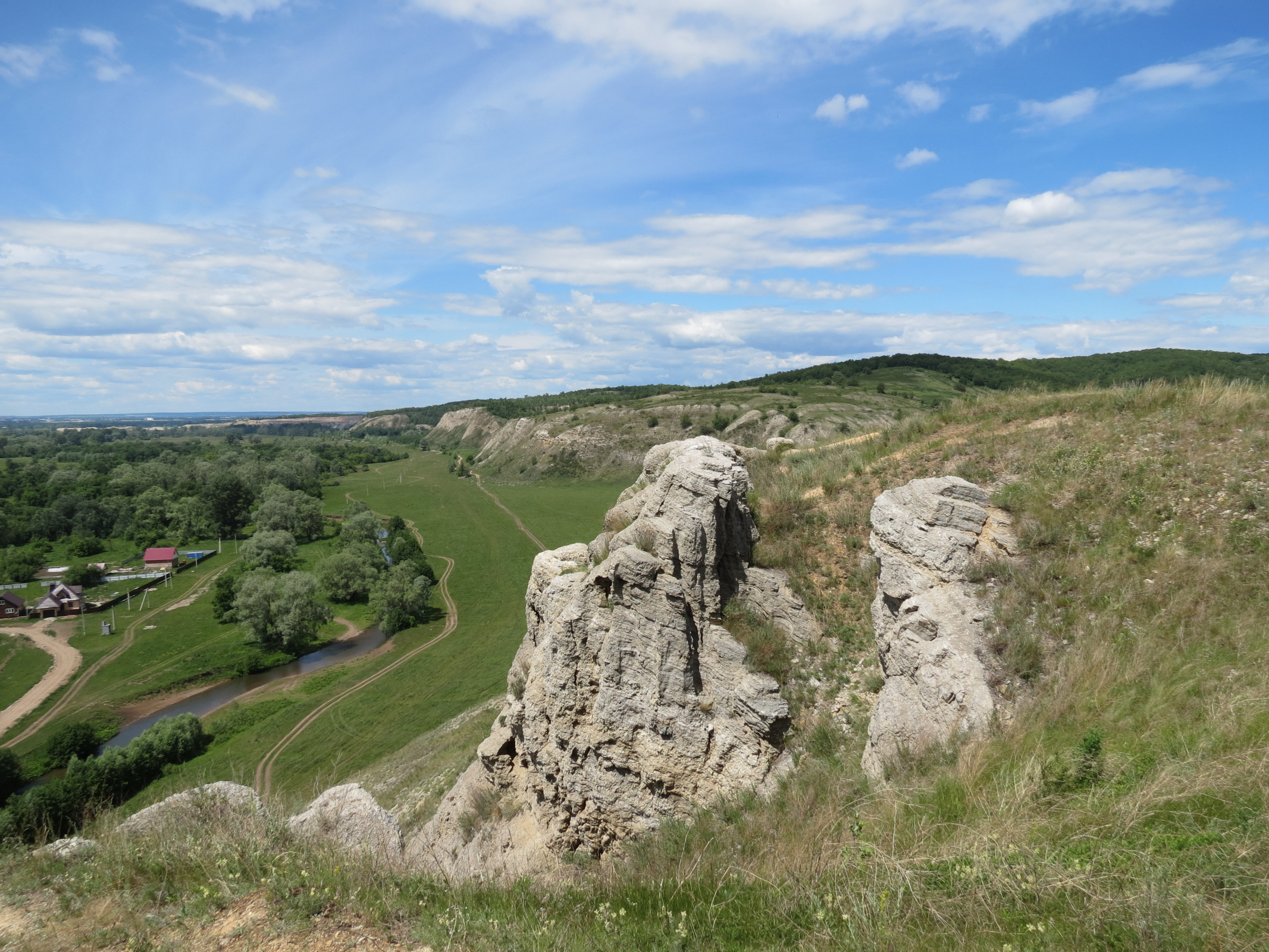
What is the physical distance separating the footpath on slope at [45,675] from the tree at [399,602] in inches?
900

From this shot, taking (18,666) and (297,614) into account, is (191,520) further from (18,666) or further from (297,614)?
(297,614)

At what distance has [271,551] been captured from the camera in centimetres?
7262

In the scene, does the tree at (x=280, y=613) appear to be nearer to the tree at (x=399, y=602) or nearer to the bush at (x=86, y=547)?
the tree at (x=399, y=602)

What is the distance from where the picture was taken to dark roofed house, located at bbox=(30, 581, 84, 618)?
59.6m

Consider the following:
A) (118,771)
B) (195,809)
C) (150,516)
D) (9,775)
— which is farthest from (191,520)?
(195,809)

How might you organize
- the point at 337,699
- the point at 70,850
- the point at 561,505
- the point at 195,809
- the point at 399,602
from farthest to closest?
the point at 561,505 → the point at 399,602 → the point at 337,699 → the point at 195,809 → the point at 70,850

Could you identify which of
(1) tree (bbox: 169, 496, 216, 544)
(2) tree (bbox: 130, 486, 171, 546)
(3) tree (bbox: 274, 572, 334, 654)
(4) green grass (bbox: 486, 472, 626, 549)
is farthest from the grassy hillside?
(2) tree (bbox: 130, 486, 171, 546)

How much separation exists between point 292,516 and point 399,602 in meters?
43.4

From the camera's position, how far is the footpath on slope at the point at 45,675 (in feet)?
134

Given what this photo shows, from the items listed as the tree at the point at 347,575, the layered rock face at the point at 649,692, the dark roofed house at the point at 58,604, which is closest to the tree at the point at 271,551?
the tree at the point at 347,575

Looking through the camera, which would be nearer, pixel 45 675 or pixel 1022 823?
pixel 1022 823

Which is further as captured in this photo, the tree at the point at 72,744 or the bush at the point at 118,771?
the tree at the point at 72,744

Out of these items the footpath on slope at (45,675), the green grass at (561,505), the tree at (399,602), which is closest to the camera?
the footpath on slope at (45,675)

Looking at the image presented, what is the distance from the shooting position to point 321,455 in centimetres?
17412
